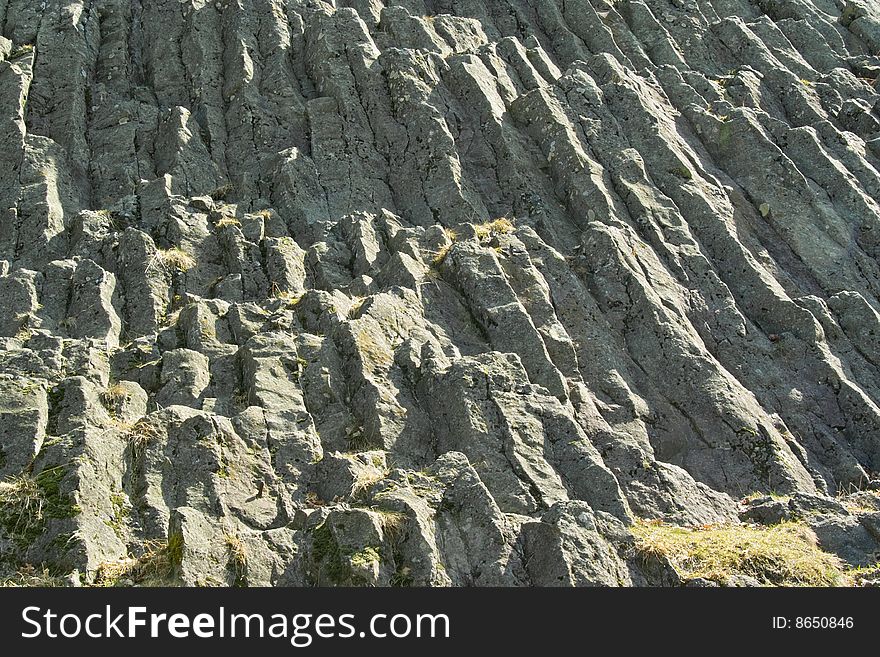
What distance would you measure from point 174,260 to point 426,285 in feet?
21.8

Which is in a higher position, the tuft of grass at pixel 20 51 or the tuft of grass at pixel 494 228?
the tuft of grass at pixel 20 51

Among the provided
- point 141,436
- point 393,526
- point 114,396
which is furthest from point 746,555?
point 114,396

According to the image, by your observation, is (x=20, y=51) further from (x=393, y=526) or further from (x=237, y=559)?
(x=393, y=526)

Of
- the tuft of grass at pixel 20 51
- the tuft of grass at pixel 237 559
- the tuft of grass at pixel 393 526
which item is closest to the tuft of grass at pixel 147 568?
the tuft of grass at pixel 237 559

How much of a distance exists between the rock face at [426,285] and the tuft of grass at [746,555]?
67cm

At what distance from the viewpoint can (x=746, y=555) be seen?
66.1 feet

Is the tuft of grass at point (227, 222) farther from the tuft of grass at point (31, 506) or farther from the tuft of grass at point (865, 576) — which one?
the tuft of grass at point (865, 576)

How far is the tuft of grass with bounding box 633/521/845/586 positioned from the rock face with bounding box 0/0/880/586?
67 cm

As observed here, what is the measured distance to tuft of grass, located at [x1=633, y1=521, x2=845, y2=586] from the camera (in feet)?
64.6

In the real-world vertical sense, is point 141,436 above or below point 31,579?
above

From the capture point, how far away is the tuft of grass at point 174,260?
89.6 feet

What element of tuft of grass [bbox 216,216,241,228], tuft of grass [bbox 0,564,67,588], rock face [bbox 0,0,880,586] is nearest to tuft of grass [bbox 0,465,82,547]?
rock face [bbox 0,0,880,586]
